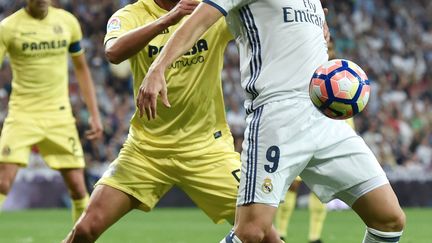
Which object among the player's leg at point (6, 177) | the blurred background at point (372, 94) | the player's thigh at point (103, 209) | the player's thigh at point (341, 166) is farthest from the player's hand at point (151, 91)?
the blurred background at point (372, 94)

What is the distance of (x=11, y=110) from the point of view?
377 inches

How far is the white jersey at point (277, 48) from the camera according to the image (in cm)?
554

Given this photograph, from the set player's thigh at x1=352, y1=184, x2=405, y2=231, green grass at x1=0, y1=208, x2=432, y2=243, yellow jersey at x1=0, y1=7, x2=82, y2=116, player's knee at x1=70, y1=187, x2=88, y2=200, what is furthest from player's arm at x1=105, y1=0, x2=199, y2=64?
green grass at x1=0, y1=208, x2=432, y2=243

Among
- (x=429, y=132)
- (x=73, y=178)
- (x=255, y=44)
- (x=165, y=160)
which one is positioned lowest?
(x=429, y=132)

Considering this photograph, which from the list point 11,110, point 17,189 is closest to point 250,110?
point 11,110

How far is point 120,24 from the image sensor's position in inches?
243

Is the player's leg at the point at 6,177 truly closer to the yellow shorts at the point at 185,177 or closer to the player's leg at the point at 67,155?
the player's leg at the point at 67,155

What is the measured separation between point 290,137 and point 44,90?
4.64 m

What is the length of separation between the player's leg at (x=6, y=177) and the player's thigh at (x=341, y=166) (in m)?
4.25

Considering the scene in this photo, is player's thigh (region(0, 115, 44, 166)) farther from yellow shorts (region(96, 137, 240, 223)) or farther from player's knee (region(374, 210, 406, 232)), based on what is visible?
player's knee (region(374, 210, 406, 232))

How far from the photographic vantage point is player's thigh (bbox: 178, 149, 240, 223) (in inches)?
245

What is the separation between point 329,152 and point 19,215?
12.2 m

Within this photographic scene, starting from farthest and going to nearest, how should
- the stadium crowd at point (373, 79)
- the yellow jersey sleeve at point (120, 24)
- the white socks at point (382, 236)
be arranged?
1. the stadium crowd at point (373, 79)
2. the yellow jersey sleeve at point (120, 24)
3. the white socks at point (382, 236)

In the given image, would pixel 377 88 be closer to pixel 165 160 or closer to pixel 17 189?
pixel 17 189
